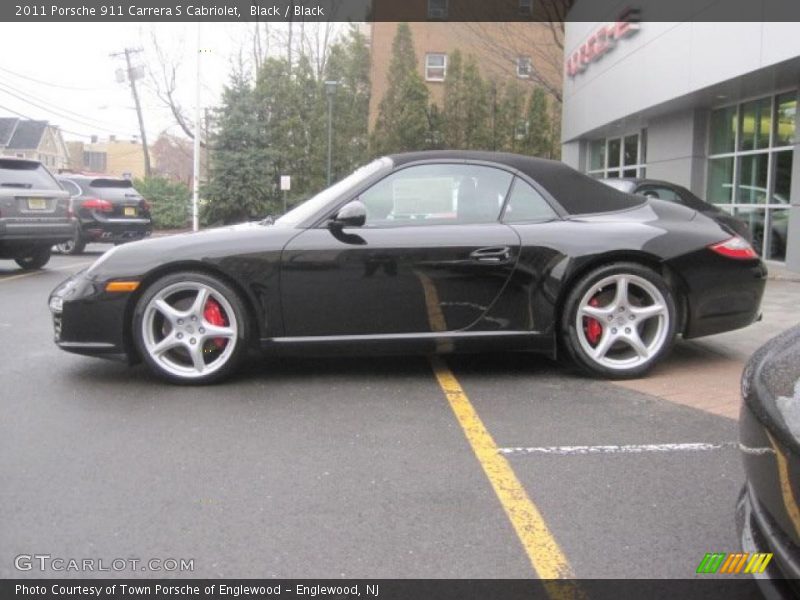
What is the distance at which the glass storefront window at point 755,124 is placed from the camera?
13.2 meters

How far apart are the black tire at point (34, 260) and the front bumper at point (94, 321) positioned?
7.73 m

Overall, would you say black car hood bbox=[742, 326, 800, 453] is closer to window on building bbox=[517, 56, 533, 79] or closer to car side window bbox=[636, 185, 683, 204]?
car side window bbox=[636, 185, 683, 204]

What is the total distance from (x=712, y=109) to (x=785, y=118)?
3.17 m

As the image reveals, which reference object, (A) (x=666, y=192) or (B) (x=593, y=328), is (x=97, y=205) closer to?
(A) (x=666, y=192)

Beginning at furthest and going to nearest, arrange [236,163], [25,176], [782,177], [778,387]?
1. [236,163]
2. [782,177]
3. [25,176]
4. [778,387]

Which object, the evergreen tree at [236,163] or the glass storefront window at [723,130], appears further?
the evergreen tree at [236,163]

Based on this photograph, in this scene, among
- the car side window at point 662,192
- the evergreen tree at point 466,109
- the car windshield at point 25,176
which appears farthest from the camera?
the evergreen tree at point 466,109

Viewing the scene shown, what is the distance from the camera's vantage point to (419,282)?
4594mm

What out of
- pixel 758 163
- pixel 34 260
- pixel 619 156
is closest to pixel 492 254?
pixel 34 260

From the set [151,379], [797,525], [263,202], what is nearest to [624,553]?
[797,525]

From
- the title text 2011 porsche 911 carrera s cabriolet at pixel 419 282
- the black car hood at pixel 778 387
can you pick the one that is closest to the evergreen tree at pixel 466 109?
the title text 2011 porsche 911 carrera s cabriolet at pixel 419 282

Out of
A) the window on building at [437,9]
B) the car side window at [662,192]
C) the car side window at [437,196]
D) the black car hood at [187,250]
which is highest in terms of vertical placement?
the window on building at [437,9]

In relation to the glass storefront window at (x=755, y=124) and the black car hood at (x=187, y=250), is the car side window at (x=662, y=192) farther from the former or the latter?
the black car hood at (x=187, y=250)

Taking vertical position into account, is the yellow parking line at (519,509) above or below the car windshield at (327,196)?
below
